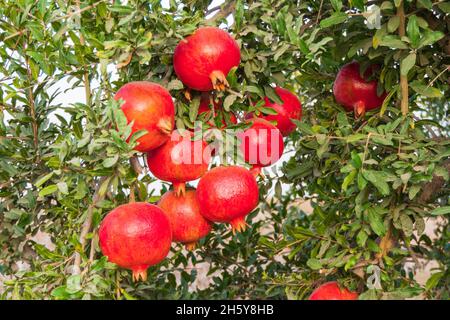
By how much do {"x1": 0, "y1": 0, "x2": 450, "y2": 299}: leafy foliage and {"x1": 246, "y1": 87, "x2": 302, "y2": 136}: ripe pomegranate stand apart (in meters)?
0.06

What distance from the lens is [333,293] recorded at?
133 cm

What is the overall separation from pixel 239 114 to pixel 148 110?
374 mm

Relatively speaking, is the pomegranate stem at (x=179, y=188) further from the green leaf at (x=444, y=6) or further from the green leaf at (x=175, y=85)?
the green leaf at (x=444, y=6)

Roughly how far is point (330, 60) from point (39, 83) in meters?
0.74

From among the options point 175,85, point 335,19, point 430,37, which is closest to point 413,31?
point 430,37

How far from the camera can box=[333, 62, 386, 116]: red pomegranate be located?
5.03 ft

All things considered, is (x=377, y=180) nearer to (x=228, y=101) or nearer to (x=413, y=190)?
(x=413, y=190)

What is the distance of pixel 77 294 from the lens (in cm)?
107

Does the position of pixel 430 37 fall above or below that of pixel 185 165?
above

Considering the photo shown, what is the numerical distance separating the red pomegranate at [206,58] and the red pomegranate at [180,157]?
0.38 ft

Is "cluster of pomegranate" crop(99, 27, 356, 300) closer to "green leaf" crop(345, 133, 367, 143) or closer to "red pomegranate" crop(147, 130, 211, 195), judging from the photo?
"red pomegranate" crop(147, 130, 211, 195)

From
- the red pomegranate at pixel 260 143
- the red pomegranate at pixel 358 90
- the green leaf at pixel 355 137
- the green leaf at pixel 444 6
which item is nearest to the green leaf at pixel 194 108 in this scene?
the red pomegranate at pixel 260 143

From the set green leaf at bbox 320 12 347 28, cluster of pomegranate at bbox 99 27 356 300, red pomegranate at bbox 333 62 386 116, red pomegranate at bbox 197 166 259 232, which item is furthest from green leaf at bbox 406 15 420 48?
red pomegranate at bbox 197 166 259 232

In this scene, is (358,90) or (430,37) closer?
(430,37)
